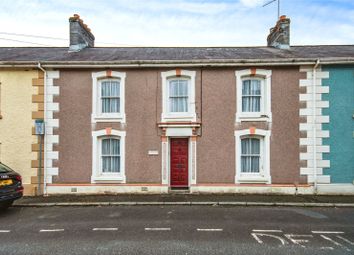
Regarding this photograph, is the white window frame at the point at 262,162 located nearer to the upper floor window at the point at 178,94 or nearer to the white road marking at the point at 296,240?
the upper floor window at the point at 178,94

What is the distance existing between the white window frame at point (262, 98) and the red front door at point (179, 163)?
111 inches

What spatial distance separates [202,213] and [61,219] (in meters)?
4.68

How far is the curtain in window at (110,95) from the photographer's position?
11820 mm

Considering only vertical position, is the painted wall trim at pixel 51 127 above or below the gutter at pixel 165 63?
below

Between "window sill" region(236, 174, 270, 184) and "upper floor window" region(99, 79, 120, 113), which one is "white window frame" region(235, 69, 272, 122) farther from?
"upper floor window" region(99, 79, 120, 113)

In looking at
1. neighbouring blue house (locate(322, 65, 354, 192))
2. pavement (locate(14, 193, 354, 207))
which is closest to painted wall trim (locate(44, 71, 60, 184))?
pavement (locate(14, 193, 354, 207))

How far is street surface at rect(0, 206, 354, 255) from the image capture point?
5926mm

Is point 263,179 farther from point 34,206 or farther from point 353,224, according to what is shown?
point 34,206

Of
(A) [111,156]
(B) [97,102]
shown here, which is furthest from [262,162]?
(B) [97,102]

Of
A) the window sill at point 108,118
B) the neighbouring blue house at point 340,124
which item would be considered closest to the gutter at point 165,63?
the neighbouring blue house at point 340,124

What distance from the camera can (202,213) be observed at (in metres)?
8.74

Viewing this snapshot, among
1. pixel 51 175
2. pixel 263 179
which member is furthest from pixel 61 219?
pixel 263 179

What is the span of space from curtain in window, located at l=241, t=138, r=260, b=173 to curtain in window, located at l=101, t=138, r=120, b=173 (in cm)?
582

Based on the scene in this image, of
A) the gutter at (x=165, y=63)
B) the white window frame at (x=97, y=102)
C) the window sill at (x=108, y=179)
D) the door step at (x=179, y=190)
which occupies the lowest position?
the door step at (x=179, y=190)
